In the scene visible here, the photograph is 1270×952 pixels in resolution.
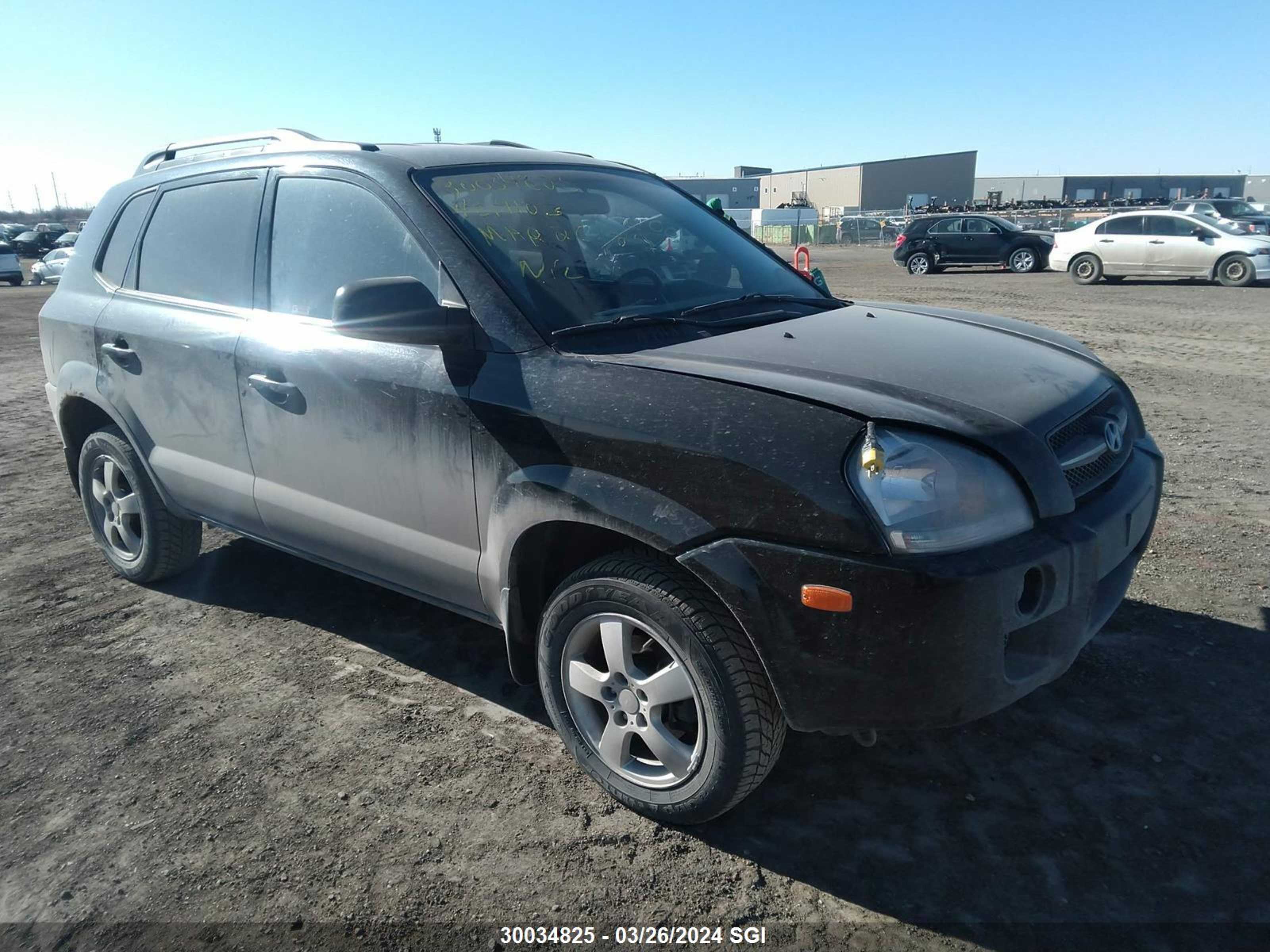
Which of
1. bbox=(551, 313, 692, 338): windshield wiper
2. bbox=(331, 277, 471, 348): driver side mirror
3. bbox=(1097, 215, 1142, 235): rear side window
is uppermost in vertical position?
bbox=(331, 277, 471, 348): driver side mirror

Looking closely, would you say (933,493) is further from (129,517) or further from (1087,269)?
(1087,269)

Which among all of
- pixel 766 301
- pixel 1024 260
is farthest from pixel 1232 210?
pixel 766 301

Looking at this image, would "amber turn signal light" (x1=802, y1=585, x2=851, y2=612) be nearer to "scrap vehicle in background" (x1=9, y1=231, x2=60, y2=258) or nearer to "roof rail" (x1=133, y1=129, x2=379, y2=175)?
"roof rail" (x1=133, y1=129, x2=379, y2=175)

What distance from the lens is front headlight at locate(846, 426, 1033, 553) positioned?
2.05 meters

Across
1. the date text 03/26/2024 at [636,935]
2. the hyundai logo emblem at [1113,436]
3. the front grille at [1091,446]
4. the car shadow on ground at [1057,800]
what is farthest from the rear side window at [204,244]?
the hyundai logo emblem at [1113,436]

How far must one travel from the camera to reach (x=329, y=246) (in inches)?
124

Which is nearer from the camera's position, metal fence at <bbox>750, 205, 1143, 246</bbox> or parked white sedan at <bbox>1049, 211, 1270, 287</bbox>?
parked white sedan at <bbox>1049, 211, 1270, 287</bbox>

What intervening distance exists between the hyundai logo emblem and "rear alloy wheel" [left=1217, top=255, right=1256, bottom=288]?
1867 centimetres

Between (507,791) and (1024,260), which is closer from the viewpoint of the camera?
(507,791)

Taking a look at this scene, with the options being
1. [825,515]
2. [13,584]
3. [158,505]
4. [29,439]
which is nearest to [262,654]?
[158,505]

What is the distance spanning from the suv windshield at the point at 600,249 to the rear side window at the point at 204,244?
3.03ft

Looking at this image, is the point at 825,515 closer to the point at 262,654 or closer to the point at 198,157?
the point at 262,654

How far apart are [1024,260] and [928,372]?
941 inches

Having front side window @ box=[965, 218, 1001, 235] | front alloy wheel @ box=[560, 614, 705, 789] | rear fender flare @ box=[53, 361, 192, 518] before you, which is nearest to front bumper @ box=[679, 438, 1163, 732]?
front alloy wheel @ box=[560, 614, 705, 789]
